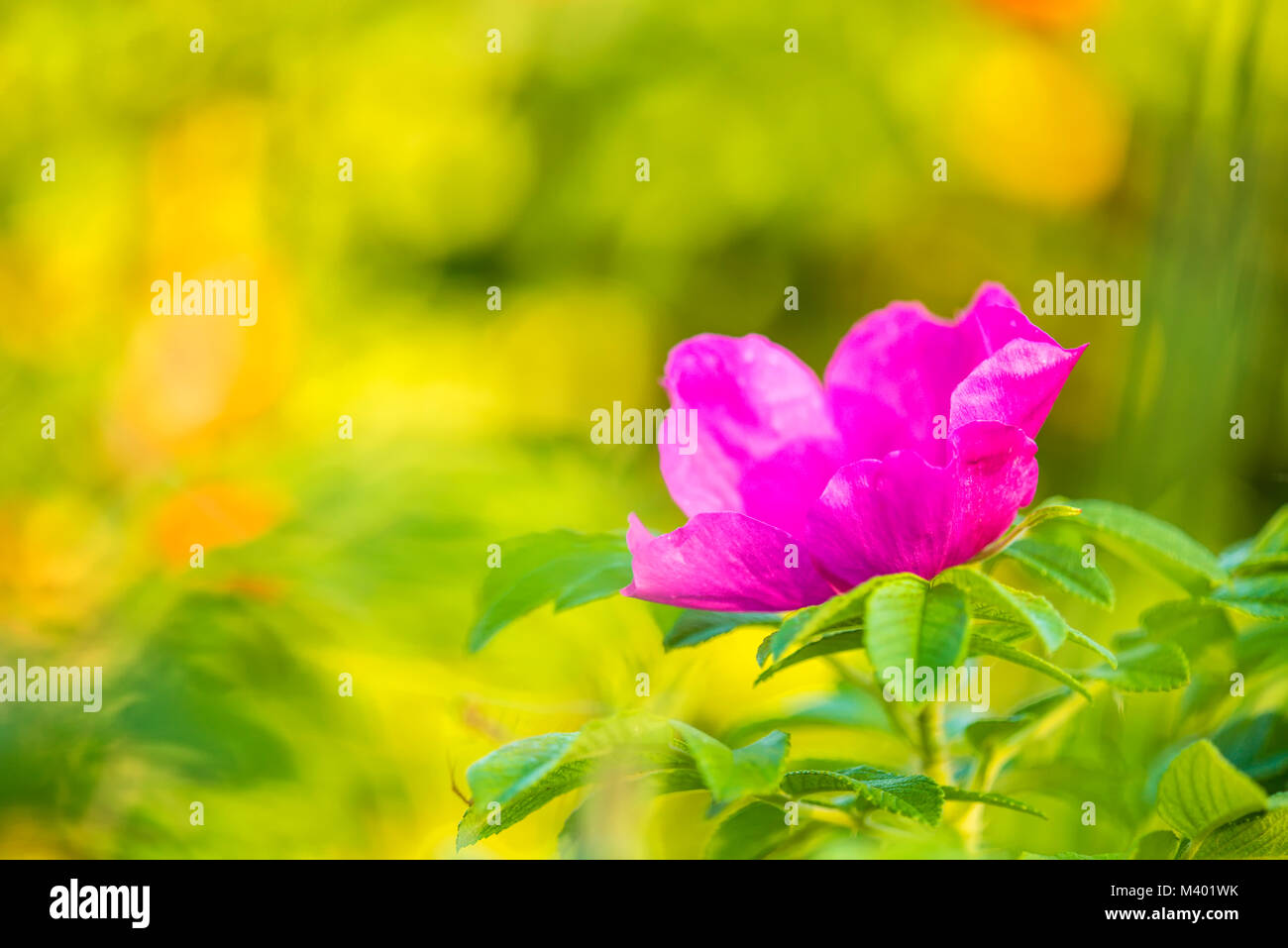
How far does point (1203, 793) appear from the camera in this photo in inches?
17.4

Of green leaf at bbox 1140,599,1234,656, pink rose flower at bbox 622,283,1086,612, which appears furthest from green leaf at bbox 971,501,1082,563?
green leaf at bbox 1140,599,1234,656

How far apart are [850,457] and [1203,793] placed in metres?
0.20

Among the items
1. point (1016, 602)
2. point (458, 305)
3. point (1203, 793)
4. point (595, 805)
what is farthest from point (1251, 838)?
point (458, 305)

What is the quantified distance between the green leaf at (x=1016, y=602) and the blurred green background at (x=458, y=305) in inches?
11.8

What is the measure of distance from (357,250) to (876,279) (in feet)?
2.58

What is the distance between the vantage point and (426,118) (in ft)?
5.78

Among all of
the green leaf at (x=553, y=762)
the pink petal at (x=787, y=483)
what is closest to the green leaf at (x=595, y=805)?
the green leaf at (x=553, y=762)

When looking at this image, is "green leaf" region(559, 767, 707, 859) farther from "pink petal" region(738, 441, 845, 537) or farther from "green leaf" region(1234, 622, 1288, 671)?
"green leaf" region(1234, 622, 1288, 671)

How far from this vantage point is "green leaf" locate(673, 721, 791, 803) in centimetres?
40

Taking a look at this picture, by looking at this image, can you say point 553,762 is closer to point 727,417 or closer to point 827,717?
point 727,417

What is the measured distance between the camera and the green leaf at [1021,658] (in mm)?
426

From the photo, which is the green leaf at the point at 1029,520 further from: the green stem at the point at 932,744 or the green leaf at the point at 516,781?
the green leaf at the point at 516,781

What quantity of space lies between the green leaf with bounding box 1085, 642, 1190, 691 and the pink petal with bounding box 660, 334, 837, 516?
159mm
